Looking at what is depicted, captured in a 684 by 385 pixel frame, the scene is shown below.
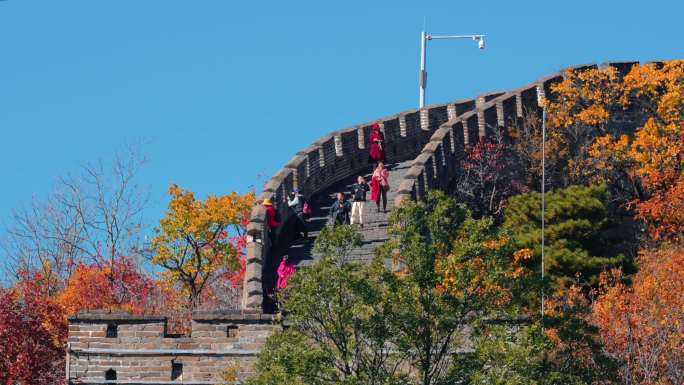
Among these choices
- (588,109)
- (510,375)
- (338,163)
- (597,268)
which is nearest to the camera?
(510,375)

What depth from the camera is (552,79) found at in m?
70.9

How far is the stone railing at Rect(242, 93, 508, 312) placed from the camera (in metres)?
51.9

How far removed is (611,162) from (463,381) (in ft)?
87.6

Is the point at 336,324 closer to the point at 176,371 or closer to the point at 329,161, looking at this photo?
the point at 176,371

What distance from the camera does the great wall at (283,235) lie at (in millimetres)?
46250

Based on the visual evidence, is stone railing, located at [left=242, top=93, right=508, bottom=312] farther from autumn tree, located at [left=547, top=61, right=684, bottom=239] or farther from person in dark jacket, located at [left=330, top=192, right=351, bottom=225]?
autumn tree, located at [left=547, top=61, right=684, bottom=239]

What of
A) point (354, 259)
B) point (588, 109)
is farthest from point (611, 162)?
point (354, 259)

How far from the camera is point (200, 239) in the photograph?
7225 centimetres

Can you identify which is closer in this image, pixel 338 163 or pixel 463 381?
pixel 463 381

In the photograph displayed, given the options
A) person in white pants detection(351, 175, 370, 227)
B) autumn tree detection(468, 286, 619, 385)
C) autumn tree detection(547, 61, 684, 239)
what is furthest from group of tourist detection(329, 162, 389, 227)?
autumn tree detection(468, 286, 619, 385)

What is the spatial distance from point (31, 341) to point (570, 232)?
12.1 meters

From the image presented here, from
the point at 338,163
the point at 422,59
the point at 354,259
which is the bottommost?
the point at 354,259

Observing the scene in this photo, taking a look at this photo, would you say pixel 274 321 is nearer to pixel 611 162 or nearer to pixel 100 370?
pixel 100 370

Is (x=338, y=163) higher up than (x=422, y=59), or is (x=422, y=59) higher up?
(x=422, y=59)
